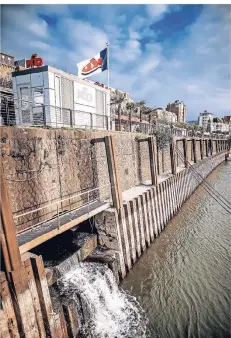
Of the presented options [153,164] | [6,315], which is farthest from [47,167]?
[153,164]

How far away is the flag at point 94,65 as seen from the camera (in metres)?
15.0

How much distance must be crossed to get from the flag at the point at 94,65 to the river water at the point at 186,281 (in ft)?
39.6

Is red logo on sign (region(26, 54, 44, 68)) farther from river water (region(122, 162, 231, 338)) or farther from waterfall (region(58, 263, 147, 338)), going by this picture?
river water (region(122, 162, 231, 338))

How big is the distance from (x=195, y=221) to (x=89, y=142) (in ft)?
33.0

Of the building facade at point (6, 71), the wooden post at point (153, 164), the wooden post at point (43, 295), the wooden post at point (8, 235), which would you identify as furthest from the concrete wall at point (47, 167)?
the building facade at point (6, 71)

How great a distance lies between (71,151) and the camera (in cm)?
1032

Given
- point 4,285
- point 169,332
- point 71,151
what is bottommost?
point 169,332

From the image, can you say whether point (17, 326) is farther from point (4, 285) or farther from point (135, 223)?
point (135, 223)

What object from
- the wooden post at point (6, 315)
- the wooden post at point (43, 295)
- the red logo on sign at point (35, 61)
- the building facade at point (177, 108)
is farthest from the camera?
the building facade at point (177, 108)

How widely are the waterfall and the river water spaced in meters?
0.53

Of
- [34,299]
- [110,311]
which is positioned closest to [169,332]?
[110,311]

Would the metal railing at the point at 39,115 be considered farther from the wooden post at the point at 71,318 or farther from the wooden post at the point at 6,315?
the wooden post at the point at 71,318

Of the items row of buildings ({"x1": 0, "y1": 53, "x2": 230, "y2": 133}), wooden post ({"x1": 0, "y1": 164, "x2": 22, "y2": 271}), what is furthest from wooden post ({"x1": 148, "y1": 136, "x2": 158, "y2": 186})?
wooden post ({"x1": 0, "y1": 164, "x2": 22, "y2": 271})

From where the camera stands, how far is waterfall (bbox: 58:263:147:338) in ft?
23.1
